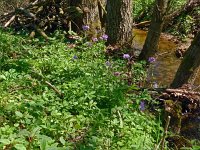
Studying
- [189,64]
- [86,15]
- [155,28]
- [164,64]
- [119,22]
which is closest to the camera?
[189,64]

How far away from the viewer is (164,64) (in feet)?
25.1

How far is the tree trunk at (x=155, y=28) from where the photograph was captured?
20.1 feet

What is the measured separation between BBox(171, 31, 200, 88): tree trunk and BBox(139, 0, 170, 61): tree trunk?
4.46 ft

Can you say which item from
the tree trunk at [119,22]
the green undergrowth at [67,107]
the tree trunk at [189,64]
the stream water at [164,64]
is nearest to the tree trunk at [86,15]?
the tree trunk at [119,22]

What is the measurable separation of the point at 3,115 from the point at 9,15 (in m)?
5.02

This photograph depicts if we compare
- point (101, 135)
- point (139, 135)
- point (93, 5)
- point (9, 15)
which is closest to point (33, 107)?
point (101, 135)

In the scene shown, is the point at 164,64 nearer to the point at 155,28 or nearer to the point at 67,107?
the point at 155,28

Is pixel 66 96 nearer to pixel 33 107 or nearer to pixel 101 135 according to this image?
pixel 33 107

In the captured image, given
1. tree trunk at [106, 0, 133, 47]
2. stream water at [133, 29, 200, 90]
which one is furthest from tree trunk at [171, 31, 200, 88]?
tree trunk at [106, 0, 133, 47]

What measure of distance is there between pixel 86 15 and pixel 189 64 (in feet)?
10.1

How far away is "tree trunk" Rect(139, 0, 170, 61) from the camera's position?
6117 millimetres

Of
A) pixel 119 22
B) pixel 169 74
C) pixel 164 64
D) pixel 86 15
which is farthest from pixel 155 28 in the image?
pixel 86 15

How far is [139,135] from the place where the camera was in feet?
12.0

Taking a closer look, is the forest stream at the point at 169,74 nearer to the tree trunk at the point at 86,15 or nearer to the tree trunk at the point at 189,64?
the tree trunk at the point at 189,64
